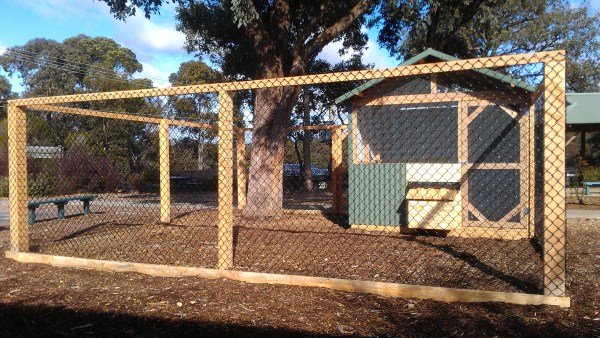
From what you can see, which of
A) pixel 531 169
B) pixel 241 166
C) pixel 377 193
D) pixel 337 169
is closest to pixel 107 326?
pixel 377 193

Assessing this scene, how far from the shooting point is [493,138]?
282 inches

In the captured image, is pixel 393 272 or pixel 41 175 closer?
pixel 393 272

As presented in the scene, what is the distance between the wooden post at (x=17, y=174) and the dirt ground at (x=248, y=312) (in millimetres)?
1294

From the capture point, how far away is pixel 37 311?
12.0ft

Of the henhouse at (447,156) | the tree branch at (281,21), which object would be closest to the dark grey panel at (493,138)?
the henhouse at (447,156)

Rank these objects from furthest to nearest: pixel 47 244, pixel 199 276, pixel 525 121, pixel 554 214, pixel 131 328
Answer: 1. pixel 525 121
2. pixel 47 244
3. pixel 199 276
4. pixel 554 214
5. pixel 131 328

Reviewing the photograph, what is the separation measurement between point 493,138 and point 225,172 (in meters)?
4.52

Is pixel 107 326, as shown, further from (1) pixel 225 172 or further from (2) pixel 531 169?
(2) pixel 531 169

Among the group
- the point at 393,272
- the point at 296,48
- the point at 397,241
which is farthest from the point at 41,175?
the point at 393,272

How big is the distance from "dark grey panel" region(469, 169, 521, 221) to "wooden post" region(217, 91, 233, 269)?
4199mm

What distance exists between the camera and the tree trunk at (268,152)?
9055 mm

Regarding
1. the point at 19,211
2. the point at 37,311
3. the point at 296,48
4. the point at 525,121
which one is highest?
the point at 296,48

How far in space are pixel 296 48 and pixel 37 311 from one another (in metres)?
7.33

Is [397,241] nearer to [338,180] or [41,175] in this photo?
[338,180]
